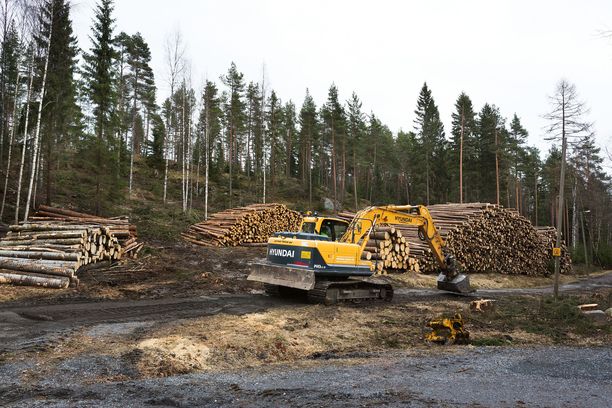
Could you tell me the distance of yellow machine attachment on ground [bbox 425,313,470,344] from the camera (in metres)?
8.41

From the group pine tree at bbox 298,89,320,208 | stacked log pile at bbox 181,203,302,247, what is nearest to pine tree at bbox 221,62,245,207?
pine tree at bbox 298,89,320,208

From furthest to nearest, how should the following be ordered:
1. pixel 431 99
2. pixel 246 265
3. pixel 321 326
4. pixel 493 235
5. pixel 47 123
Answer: pixel 431 99
pixel 493 235
pixel 47 123
pixel 246 265
pixel 321 326

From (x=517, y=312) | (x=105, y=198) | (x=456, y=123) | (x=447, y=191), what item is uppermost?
(x=456, y=123)

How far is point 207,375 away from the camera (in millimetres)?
5793

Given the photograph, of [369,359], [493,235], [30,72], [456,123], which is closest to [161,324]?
[369,359]

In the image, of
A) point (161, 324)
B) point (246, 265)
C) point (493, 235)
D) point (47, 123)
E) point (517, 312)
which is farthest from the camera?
point (493, 235)

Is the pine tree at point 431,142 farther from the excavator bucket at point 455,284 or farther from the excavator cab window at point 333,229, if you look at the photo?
the excavator cab window at point 333,229

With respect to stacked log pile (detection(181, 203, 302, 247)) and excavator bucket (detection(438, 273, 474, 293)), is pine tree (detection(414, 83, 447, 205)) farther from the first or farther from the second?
excavator bucket (detection(438, 273, 474, 293))

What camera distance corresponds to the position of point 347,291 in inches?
463

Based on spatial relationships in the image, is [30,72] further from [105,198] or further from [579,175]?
[579,175]

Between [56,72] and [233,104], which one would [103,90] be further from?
[233,104]

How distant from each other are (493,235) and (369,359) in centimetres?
1879

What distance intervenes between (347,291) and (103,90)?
19.3 meters

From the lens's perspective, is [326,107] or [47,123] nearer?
[47,123]
